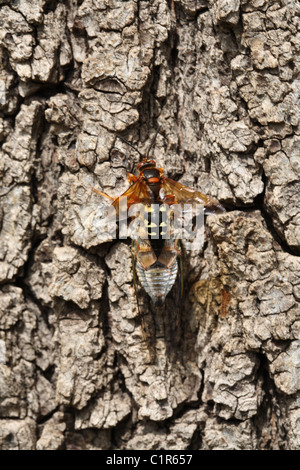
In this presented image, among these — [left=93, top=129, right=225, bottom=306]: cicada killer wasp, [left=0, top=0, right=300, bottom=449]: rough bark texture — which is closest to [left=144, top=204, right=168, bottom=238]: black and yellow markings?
[left=93, top=129, right=225, bottom=306]: cicada killer wasp

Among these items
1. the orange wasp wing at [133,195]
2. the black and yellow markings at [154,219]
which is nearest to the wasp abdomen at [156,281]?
the black and yellow markings at [154,219]

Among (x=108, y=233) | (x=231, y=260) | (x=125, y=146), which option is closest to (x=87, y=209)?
(x=108, y=233)

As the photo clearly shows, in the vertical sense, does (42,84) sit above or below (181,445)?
above

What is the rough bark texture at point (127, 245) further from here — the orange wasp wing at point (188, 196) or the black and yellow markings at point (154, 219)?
the black and yellow markings at point (154, 219)

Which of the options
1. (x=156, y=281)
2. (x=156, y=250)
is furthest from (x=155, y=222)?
(x=156, y=281)
